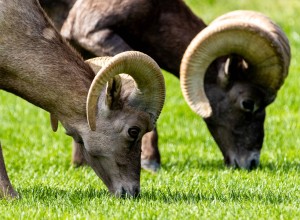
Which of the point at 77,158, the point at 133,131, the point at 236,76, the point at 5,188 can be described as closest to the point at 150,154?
the point at 77,158

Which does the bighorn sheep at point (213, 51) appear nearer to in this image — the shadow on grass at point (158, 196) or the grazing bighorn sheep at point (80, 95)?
the grazing bighorn sheep at point (80, 95)

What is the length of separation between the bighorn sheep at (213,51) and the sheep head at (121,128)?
8.69 ft

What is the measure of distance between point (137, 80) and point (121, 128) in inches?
18.3

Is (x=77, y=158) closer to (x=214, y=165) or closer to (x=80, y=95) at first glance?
(x=214, y=165)

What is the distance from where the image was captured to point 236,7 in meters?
28.7

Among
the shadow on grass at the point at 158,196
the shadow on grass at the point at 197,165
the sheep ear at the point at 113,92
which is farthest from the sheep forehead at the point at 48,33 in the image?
the shadow on grass at the point at 197,165

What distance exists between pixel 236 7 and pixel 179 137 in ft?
50.3

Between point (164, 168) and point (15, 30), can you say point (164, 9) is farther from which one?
point (15, 30)

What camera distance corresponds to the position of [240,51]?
11531 mm

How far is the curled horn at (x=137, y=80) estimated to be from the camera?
8422 millimetres

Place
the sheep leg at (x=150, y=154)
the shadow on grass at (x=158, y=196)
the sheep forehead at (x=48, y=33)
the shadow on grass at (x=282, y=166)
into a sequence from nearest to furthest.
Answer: the shadow on grass at (x=158, y=196), the sheep forehead at (x=48, y=33), the shadow on grass at (x=282, y=166), the sheep leg at (x=150, y=154)

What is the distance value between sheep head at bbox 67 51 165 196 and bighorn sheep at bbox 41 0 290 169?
265 centimetres

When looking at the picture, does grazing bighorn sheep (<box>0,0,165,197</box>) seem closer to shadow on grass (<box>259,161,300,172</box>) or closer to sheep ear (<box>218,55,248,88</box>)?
shadow on grass (<box>259,161,300,172</box>)

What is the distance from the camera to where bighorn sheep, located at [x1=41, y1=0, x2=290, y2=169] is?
1138 centimetres
